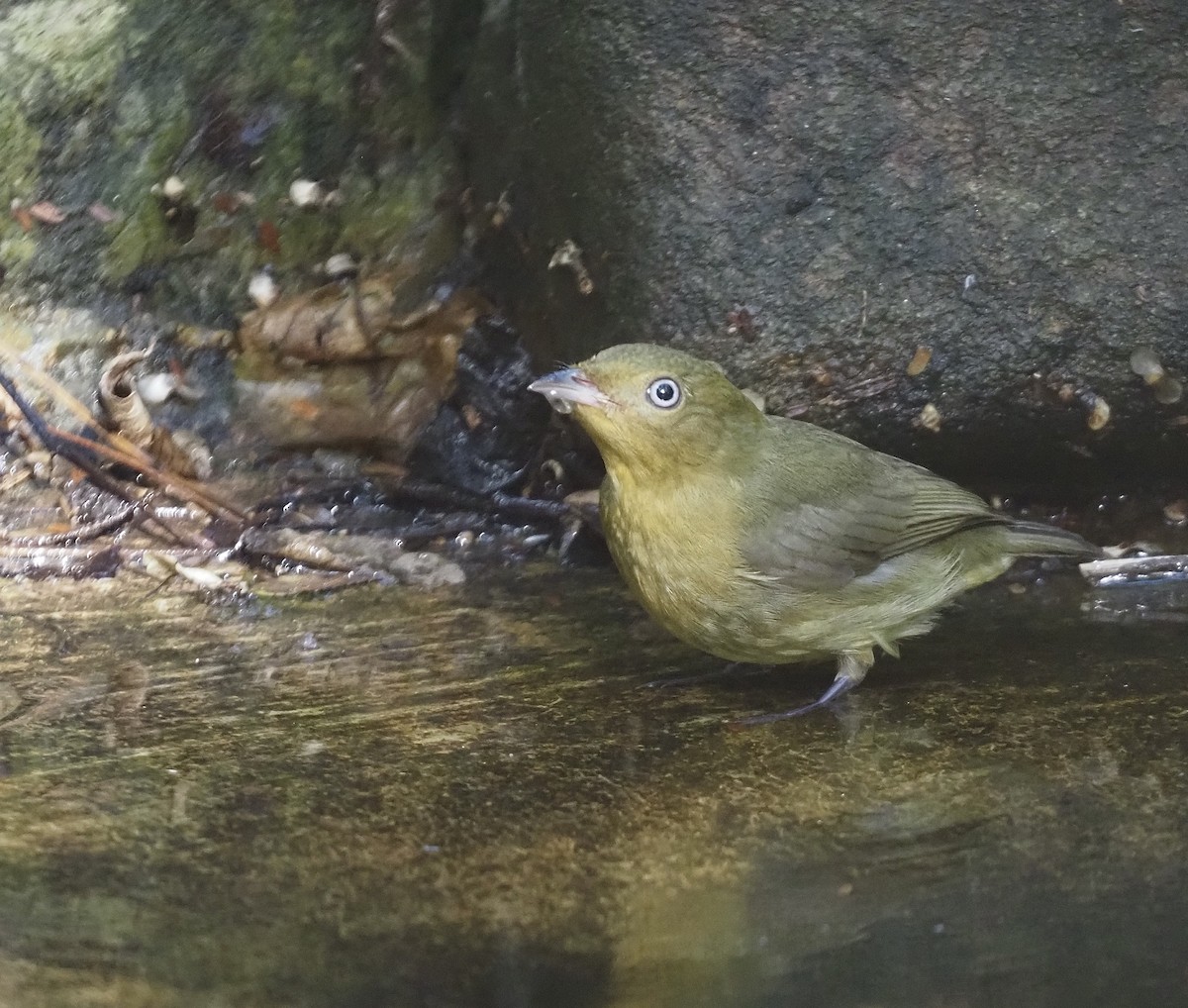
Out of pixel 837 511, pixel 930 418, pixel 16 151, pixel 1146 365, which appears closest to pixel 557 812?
pixel 837 511

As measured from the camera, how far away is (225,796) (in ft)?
9.37

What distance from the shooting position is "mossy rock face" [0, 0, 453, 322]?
4758 millimetres

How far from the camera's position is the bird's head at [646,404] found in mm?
3627

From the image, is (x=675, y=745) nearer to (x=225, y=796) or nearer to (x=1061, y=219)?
(x=225, y=796)

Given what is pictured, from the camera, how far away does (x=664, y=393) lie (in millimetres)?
3662

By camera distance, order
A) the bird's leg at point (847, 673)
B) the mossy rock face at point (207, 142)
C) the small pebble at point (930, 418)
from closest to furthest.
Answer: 1. the bird's leg at point (847, 673)
2. the small pebble at point (930, 418)
3. the mossy rock face at point (207, 142)

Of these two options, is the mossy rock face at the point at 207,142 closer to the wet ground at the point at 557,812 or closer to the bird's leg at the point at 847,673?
the wet ground at the point at 557,812

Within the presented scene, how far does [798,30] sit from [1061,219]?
1074 millimetres

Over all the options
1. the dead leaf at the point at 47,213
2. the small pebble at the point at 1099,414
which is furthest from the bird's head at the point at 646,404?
the dead leaf at the point at 47,213

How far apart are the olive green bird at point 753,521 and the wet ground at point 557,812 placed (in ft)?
0.65

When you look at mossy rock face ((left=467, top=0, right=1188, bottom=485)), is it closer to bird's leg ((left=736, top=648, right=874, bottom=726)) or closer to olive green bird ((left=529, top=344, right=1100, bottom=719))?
olive green bird ((left=529, top=344, right=1100, bottom=719))

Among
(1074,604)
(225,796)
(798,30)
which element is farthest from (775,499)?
(225,796)

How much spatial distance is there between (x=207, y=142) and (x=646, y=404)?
2412mm

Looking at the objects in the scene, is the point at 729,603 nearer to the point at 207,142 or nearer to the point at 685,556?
the point at 685,556
